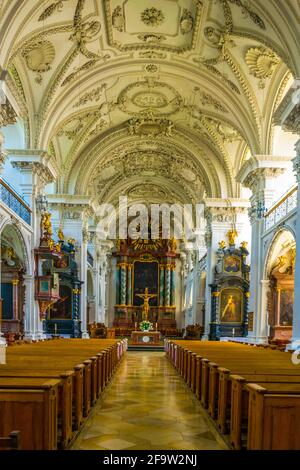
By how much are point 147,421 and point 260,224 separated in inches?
390

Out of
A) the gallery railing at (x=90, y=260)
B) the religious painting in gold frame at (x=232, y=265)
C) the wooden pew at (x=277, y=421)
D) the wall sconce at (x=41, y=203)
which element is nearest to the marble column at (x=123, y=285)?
the gallery railing at (x=90, y=260)

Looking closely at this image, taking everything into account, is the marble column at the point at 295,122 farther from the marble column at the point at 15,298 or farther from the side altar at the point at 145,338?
the side altar at the point at 145,338

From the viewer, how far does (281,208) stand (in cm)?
1316

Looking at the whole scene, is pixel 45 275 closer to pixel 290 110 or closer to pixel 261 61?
pixel 290 110

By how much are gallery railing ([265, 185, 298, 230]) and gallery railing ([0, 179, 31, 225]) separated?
689 cm

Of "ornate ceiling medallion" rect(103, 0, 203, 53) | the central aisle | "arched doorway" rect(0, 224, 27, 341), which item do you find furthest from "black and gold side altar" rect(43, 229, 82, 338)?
the central aisle

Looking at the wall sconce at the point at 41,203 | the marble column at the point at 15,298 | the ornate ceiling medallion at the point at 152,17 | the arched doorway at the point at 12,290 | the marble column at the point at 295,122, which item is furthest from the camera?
the wall sconce at the point at 41,203

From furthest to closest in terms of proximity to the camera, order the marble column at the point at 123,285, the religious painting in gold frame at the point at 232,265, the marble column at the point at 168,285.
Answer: the marble column at the point at 168,285 < the marble column at the point at 123,285 < the religious painting in gold frame at the point at 232,265

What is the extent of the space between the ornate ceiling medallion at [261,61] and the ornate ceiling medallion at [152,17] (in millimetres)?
2468


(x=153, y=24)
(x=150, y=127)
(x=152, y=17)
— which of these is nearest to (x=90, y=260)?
(x=150, y=127)

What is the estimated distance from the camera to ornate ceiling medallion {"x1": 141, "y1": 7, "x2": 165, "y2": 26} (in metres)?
12.5

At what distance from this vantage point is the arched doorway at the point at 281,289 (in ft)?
46.5
